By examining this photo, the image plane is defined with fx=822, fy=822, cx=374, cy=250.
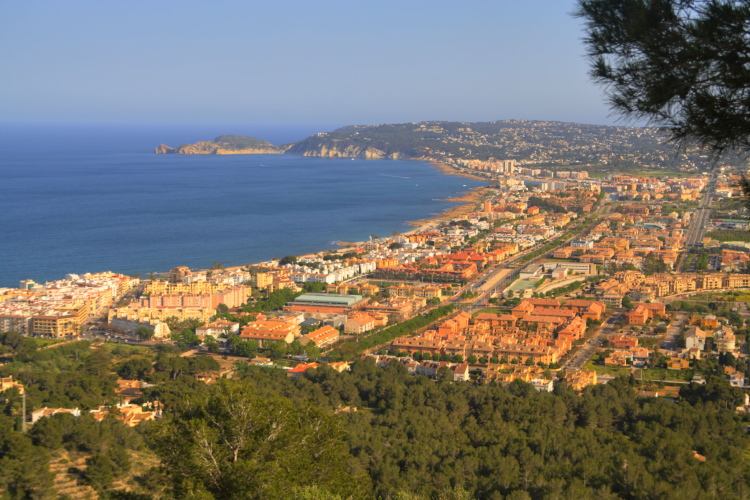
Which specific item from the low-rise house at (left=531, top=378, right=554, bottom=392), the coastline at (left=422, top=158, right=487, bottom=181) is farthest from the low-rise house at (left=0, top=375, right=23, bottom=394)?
the coastline at (left=422, top=158, right=487, bottom=181)

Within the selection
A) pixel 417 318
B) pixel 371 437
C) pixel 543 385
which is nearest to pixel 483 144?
pixel 417 318

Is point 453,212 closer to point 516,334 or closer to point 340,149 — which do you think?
point 516,334

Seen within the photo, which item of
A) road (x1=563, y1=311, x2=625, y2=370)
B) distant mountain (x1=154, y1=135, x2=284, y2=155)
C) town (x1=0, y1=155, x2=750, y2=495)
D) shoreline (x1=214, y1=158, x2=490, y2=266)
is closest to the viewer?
town (x1=0, y1=155, x2=750, y2=495)

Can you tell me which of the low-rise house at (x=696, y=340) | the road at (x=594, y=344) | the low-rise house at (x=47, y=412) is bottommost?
the road at (x=594, y=344)

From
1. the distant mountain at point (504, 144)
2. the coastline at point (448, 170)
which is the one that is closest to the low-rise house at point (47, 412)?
the coastline at point (448, 170)

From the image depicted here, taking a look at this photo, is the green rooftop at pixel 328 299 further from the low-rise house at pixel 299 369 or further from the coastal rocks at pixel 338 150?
the coastal rocks at pixel 338 150

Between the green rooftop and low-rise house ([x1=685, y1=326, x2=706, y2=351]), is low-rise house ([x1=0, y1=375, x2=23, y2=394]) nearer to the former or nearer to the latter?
the green rooftop

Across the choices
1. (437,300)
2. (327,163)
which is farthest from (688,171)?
(437,300)
